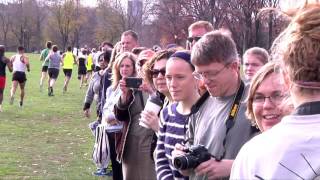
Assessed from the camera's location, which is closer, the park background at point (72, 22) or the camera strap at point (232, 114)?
the camera strap at point (232, 114)

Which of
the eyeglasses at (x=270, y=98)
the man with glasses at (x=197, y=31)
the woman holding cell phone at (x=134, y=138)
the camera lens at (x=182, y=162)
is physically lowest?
the woman holding cell phone at (x=134, y=138)

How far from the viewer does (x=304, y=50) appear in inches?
69.7

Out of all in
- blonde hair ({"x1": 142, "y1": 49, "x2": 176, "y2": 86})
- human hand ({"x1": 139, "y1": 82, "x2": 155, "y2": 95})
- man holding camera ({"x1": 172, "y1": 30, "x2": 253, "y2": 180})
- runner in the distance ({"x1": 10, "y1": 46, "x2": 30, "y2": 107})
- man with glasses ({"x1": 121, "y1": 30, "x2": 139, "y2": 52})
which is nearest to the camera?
man holding camera ({"x1": 172, "y1": 30, "x2": 253, "y2": 180})

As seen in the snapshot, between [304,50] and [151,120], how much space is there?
8.55ft

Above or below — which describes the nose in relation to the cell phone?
above

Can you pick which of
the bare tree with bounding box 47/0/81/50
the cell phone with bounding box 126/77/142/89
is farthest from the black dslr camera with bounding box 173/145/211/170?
the bare tree with bounding box 47/0/81/50

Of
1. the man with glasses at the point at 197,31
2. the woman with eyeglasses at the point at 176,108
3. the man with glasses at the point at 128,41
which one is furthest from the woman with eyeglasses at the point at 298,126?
the man with glasses at the point at 128,41

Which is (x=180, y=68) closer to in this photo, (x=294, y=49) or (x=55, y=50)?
(x=294, y=49)

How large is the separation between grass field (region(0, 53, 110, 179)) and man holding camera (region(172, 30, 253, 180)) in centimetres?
548

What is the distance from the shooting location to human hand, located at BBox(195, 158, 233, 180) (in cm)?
296

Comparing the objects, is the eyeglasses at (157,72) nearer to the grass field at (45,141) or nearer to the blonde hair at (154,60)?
the blonde hair at (154,60)

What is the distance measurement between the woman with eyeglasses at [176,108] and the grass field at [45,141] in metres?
4.70

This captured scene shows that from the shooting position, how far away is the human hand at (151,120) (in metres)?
4.28

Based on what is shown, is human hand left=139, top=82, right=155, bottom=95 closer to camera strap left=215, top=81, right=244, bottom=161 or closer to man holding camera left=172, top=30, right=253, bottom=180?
man holding camera left=172, top=30, right=253, bottom=180
